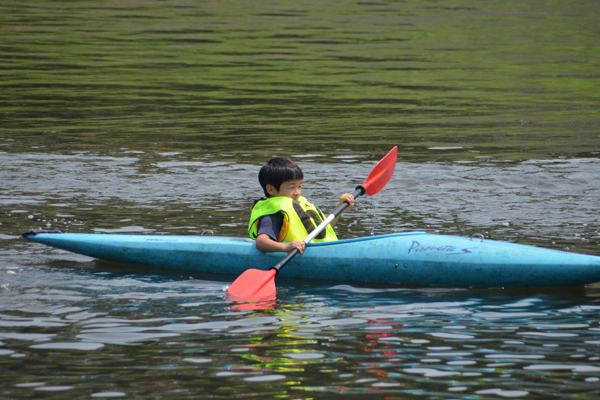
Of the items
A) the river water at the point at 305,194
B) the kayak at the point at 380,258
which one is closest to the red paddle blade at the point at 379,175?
the river water at the point at 305,194

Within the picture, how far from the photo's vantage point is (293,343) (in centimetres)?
453

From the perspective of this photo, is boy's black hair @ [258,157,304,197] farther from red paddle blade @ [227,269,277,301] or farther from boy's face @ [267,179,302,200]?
red paddle blade @ [227,269,277,301]

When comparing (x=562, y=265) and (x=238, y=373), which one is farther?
(x=562, y=265)

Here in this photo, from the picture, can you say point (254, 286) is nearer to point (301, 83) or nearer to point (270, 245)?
point (270, 245)

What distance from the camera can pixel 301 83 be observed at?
1681cm

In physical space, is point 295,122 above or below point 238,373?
above

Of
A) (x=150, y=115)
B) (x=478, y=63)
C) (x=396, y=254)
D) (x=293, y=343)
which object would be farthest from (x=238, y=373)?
(x=478, y=63)

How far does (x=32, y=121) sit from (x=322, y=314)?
8.96 metres

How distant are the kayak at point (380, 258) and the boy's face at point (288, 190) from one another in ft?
1.33

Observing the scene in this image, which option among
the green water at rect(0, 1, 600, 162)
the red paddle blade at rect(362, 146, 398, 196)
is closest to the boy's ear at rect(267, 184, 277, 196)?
the red paddle blade at rect(362, 146, 398, 196)

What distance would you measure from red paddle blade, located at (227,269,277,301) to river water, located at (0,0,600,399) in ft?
0.48

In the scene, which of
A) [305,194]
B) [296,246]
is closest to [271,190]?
[296,246]

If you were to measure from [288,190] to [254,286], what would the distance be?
0.92m

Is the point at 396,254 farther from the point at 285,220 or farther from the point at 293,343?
the point at 293,343
